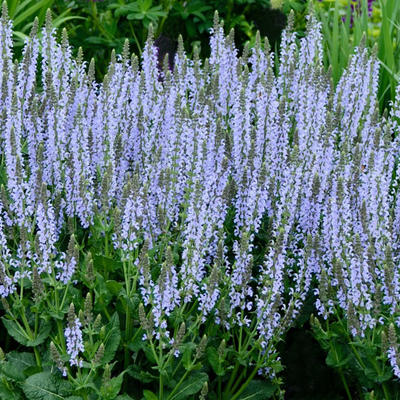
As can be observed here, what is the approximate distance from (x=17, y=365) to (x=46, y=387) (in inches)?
10.8

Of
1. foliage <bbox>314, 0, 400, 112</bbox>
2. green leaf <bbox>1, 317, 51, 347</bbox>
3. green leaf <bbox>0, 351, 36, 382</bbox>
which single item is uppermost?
foliage <bbox>314, 0, 400, 112</bbox>

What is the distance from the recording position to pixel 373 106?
15.1ft

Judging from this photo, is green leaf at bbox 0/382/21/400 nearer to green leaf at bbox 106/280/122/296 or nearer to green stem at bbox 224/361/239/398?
green leaf at bbox 106/280/122/296

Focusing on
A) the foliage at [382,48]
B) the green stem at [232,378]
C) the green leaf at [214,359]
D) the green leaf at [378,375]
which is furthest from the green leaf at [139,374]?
the foliage at [382,48]

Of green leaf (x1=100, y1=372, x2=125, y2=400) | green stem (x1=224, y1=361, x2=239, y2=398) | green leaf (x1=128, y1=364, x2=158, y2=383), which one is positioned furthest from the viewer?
green stem (x1=224, y1=361, x2=239, y2=398)

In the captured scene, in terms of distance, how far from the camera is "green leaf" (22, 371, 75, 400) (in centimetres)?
328

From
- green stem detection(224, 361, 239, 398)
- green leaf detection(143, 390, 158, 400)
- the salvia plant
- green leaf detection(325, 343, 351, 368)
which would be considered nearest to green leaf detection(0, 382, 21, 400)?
the salvia plant

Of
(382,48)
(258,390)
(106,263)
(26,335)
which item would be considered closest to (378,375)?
(258,390)

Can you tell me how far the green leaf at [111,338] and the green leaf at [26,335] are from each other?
29 cm

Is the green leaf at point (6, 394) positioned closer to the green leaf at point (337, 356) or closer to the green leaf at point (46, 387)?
the green leaf at point (46, 387)

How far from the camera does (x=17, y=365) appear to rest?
3492 millimetres

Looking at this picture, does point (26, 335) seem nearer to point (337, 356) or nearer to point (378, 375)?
point (337, 356)

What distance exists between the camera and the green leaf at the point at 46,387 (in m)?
3.28

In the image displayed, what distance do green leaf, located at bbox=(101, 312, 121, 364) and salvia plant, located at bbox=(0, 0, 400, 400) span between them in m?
0.01
